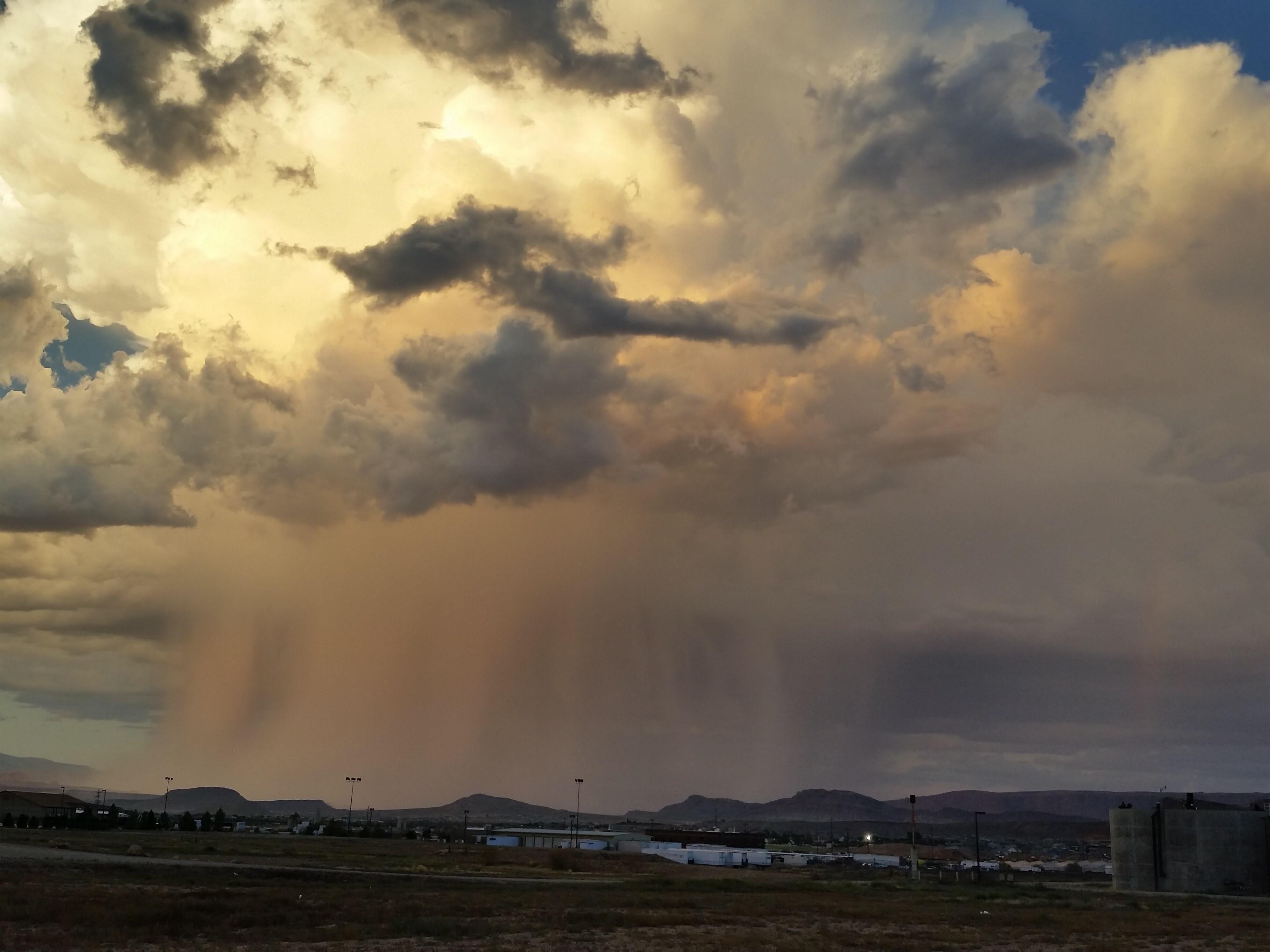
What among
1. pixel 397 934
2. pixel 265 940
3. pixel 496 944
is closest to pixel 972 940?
pixel 496 944

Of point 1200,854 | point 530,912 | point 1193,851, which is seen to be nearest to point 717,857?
point 1193,851

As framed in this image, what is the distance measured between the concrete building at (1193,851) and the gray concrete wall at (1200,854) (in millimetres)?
60

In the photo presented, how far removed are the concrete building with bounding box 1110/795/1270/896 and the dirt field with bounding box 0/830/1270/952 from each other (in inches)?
337

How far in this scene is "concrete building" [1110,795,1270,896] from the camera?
104 meters

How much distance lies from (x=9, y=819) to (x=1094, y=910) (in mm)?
166090

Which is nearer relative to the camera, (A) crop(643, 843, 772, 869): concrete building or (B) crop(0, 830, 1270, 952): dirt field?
(B) crop(0, 830, 1270, 952): dirt field

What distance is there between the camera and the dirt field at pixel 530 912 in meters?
45.4

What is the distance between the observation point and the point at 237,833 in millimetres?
195500

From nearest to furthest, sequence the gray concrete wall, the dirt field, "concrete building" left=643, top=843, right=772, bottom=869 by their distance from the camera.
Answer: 1. the dirt field
2. the gray concrete wall
3. "concrete building" left=643, top=843, right=772, bottom=869

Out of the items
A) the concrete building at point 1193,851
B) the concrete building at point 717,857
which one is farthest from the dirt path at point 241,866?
the concrete building at point 717,857

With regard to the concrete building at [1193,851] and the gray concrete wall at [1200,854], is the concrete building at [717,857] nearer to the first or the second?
the concrete building at [1193,851]

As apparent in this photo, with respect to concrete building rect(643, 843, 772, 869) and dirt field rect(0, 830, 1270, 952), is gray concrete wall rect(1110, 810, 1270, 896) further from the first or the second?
concrete building rect(643, 843, 772, 869)

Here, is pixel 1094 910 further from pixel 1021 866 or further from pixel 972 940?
pixel 1021 866

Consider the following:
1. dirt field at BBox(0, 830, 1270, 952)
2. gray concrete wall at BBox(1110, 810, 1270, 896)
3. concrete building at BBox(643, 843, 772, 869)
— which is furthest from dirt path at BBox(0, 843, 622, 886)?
concrete building at BBox(643, 843, 772, 869)
